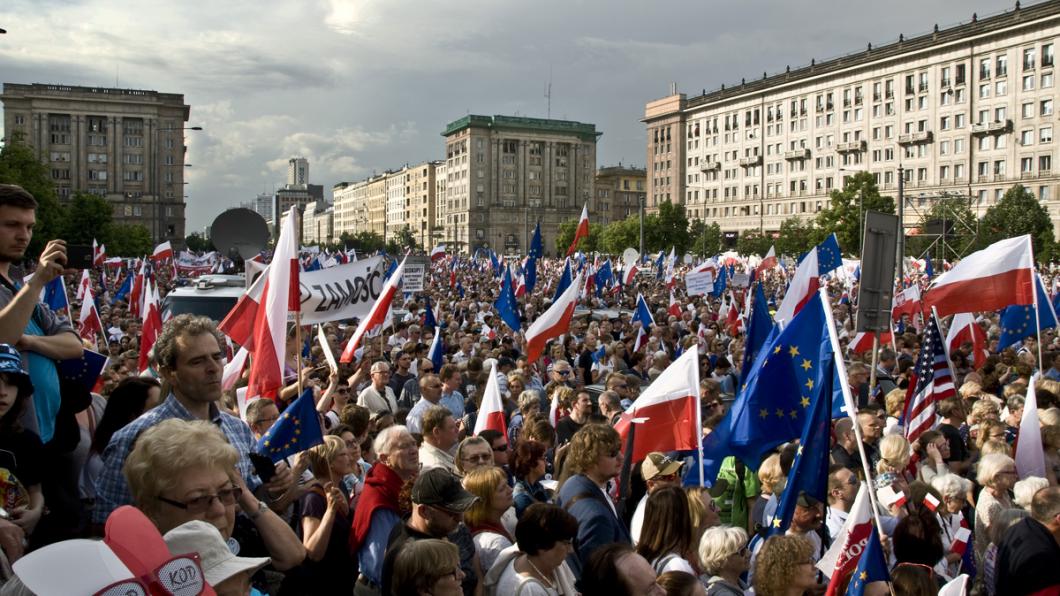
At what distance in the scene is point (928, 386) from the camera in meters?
8.77

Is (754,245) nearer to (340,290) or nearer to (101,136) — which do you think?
(340,290)

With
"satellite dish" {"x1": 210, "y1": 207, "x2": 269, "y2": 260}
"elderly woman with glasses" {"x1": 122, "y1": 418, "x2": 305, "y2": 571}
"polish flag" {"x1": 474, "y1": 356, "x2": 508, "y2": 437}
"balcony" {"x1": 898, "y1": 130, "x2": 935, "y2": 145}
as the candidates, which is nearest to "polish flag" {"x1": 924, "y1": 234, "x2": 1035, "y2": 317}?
"polish flag" {"x1": 474, "y1": 356, "x2": 508, "y2": 437}

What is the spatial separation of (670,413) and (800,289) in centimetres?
760

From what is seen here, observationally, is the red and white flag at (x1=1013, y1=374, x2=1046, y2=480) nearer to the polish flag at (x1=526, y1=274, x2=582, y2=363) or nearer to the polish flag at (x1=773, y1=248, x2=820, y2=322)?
the polish flag at (x1=773, y1=248, x2=820, y2=322)

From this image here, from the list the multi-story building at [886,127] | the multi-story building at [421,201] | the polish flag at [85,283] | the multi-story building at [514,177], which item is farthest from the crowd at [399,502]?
the multi-story building at [421,201]

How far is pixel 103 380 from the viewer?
354 inches

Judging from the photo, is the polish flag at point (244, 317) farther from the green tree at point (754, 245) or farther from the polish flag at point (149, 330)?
the green tree at point (754, 245)

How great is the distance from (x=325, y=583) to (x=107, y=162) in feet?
400

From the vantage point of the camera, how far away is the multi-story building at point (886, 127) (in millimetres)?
77938

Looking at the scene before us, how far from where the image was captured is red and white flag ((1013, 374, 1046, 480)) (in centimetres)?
695

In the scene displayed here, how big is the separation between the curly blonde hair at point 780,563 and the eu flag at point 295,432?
8.57 ft

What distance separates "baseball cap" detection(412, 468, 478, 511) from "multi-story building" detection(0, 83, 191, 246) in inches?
4546

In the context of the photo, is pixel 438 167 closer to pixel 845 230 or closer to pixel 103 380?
pixel 845 230

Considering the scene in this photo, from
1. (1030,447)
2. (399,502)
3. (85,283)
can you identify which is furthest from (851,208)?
(399,502)
